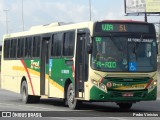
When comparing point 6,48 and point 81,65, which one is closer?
point 81,65

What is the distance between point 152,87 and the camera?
19062 mm

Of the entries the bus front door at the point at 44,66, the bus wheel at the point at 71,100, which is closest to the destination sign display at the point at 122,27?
the bus wheel at the point at 71,100

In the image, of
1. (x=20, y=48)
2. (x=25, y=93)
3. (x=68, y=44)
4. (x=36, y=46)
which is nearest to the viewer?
(x=68, y=44)

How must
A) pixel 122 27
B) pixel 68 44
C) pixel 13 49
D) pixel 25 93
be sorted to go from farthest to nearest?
1. pixel 13 49
2. pixel 25 93
3. pixel 68 44
4. pixel 122 27

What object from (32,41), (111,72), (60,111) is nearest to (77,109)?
(60,111)

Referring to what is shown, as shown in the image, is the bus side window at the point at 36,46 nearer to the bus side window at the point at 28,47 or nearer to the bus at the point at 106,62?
the bus side window at the point at 28,47

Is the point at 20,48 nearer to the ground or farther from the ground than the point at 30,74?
farther from the ground

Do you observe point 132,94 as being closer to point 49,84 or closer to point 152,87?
point 152,87

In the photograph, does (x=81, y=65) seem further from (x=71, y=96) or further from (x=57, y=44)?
(x=57, y=44)

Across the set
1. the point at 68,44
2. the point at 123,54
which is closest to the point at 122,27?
the point at 123,54

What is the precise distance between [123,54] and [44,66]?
5192 mm

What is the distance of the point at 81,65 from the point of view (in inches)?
766

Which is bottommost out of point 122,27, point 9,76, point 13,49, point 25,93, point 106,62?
point 25,93

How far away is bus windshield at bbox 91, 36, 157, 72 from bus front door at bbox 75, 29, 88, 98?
0.57 meters
